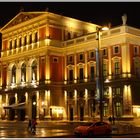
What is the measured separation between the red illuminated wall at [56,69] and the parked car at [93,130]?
35.1 m

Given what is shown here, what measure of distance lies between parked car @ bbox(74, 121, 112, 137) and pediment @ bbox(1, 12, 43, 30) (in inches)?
1633

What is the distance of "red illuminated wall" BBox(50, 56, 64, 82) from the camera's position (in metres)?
67.1

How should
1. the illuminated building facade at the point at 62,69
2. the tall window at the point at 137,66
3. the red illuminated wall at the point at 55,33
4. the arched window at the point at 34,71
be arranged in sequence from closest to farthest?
the illuminated building facade at the point at 62,69 < the tall window at the point at 137,66 < the red illuminated wall at the point at 55,33 < the arched window at the point at 34,71

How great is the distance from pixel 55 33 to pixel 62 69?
7193mm

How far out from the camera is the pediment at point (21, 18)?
7154 centimetres

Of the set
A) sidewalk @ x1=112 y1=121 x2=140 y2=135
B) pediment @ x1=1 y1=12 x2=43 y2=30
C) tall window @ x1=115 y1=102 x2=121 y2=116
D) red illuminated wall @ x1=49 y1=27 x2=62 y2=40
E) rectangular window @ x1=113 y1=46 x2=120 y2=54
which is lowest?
sidewalk @ x1=112 y1=121 x2=140 y2=135

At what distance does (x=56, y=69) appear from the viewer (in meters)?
67.7

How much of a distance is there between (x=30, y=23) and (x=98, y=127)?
44186mm

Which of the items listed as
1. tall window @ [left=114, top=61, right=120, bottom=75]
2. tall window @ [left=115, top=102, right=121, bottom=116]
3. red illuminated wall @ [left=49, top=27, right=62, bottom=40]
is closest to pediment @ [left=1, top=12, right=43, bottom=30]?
red illuminated wall @ [left=49, top=27, right=62, bottom=40]

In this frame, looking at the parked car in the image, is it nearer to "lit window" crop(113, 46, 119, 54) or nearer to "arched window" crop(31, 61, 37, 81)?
"lit window" crop(113, 46, 119, 54)

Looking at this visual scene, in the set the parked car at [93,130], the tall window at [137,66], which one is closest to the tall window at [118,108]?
the tall window at [137,66]

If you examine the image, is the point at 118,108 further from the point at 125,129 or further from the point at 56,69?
the point at 125,129

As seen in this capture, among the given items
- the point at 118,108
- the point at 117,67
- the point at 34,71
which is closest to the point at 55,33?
the point at 34,71

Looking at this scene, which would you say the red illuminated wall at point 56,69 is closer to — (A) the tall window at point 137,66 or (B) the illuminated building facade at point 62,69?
(B) the illuminated building facade at point 62,69
